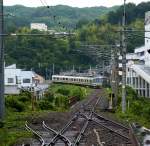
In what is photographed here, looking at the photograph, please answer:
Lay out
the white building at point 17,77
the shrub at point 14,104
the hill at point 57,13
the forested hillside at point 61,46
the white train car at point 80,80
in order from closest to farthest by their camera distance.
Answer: the shrub at point 14,104 < the white building at point 17,77 < the white train car at point 80,80 < the forested hillside at point 61,46 < the hill at point 57,13

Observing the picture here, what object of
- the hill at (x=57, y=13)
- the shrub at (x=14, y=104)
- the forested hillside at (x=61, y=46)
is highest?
the hill at (x=57, y=13)

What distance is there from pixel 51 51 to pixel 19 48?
10262 mm

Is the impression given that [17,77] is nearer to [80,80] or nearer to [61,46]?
[80,80]

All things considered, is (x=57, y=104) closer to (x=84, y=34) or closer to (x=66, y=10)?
(x=84, y=34)

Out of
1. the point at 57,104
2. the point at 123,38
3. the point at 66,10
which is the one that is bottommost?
the point at 57,104

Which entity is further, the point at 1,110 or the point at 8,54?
the point at 8,54

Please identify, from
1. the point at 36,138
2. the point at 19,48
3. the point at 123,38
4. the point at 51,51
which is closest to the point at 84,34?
the point at 51,51

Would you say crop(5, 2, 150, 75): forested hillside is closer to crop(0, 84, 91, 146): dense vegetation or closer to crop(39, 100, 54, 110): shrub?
crop(0, 84, 91, 146): dense vegetation

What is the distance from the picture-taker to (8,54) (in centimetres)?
9375

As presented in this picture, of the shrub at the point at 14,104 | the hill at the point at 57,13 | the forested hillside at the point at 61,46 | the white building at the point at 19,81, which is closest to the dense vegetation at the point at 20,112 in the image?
the shrub at the point at 14,104

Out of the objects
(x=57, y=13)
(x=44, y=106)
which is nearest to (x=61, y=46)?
(x=57, y=13)

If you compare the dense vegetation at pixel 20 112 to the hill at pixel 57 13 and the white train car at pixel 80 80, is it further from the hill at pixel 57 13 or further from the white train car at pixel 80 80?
the hill at pixel 57 13

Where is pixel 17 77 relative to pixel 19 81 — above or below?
above

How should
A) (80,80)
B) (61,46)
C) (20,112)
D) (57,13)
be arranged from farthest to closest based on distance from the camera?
(57,13) < (61,46) < (80,80) < (20,112)
